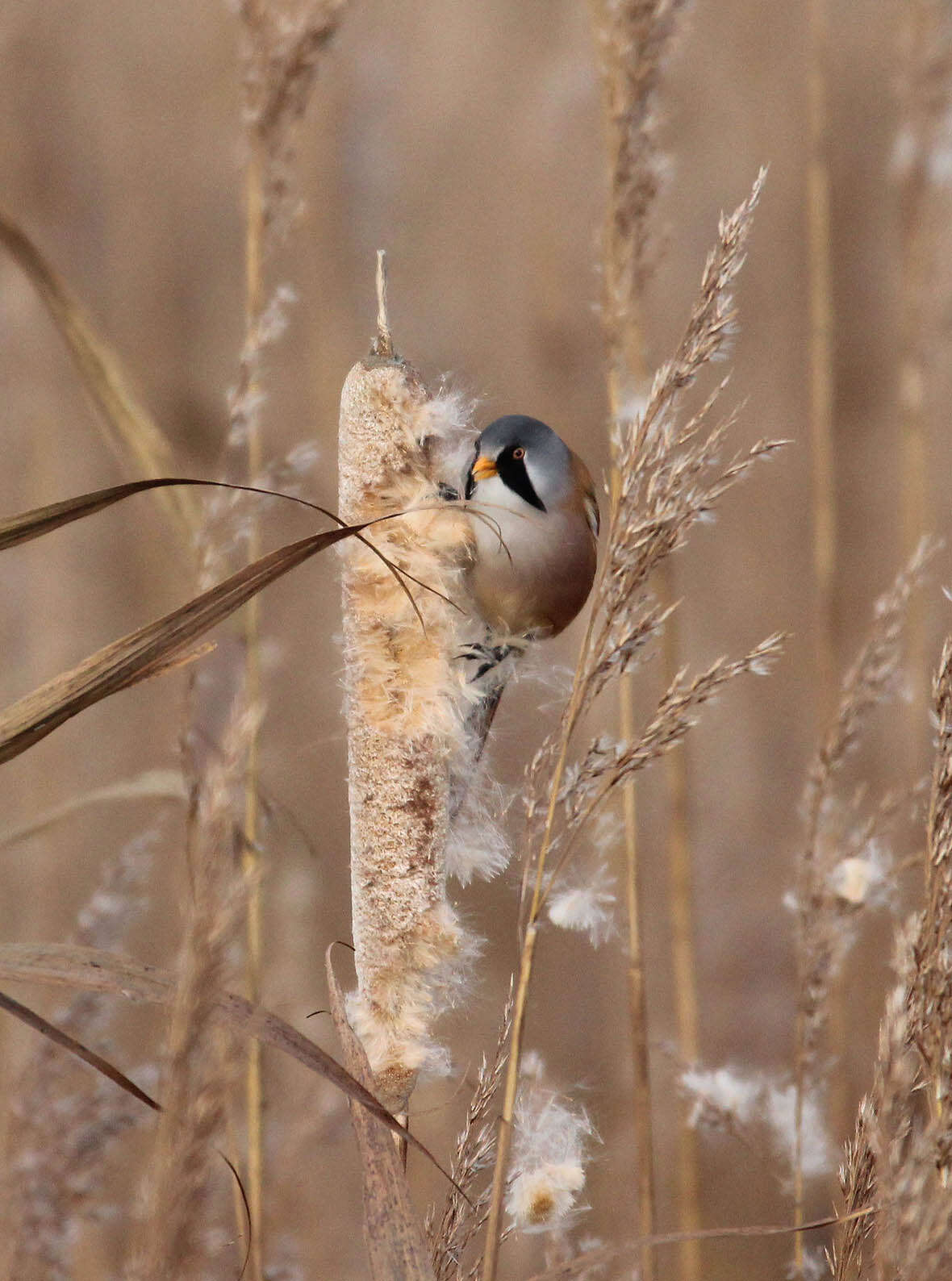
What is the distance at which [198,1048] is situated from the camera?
0.44m

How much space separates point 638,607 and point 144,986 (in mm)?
343

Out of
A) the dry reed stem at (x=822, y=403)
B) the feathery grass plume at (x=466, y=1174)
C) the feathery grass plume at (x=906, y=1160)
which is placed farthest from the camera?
the dry reed stem at (x=822, y=403)

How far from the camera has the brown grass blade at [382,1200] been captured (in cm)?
57

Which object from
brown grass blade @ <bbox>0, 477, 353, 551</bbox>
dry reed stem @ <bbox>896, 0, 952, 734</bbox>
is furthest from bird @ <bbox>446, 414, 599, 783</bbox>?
dry reed stem @ <bbox>896, 0, 952, 734</bbox>

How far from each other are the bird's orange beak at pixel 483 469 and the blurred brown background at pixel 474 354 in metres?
1.05

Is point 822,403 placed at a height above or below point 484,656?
above

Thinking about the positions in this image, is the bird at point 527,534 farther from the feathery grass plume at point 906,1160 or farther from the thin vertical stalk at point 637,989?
the feathery grass plume at point 906,1160

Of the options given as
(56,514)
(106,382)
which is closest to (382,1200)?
(56,514)

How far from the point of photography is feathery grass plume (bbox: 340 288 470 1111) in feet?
2.13

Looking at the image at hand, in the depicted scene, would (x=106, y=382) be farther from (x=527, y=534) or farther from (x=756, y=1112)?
(x=756, y=1112)

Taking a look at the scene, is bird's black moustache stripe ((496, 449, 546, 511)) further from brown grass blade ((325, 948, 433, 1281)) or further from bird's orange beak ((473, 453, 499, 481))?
brown grass blade ((325, 948, 433, 1281))

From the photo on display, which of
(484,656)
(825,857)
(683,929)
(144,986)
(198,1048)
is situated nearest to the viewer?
(198,1048)

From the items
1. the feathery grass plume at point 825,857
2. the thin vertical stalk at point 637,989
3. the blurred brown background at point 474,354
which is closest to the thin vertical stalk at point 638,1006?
the thin vertical stalk at point 637,989

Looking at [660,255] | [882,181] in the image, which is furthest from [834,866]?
[882,181]
